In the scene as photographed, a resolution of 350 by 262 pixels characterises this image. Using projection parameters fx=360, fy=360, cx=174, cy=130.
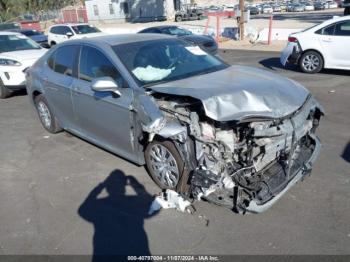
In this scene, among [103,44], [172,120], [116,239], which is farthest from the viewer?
[103,44]

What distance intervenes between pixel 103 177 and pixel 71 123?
1.31m

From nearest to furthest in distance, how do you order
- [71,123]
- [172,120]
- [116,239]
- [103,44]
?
[116,239] → [172,120] → [103,44] → [71,123]

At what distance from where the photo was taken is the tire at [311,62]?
1000 centimetres

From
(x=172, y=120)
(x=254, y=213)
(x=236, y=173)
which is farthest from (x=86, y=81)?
(x=254, y=213)

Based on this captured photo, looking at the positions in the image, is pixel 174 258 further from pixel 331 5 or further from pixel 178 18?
pixel 331 5

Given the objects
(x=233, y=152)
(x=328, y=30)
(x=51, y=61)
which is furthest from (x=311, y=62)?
(x=233, y=152)

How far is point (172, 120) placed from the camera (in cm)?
372

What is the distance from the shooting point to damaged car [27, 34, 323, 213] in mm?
3518

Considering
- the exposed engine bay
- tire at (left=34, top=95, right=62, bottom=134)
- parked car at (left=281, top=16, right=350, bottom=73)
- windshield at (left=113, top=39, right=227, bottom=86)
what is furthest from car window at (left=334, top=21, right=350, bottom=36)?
tire at (left=34, top=95, right=62, bottom=134)

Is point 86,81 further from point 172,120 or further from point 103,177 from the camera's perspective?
point 172,120

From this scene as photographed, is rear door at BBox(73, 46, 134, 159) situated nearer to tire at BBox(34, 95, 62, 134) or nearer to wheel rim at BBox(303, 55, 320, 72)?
tire at BBox(34, 95, 62, 134)

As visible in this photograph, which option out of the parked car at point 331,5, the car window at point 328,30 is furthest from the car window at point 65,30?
the parked car at point 331,5

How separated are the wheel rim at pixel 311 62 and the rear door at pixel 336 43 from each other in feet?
0.94

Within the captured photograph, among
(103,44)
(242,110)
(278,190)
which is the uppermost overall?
(103,44)
